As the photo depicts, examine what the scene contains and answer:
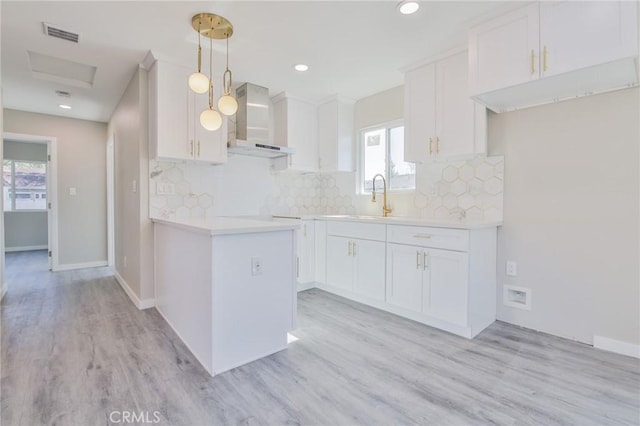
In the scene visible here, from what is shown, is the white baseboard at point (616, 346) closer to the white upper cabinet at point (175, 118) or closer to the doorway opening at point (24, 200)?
the white upper cabinet at point (175, 118)

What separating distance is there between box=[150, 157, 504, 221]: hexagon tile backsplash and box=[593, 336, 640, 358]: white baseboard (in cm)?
108

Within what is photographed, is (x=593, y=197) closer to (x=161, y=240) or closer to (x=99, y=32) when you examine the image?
(x=161, y=240)

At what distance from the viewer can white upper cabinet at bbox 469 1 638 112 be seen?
1780mm

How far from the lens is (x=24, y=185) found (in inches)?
267

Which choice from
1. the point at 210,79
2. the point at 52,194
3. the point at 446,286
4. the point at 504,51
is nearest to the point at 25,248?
the point at 52,194

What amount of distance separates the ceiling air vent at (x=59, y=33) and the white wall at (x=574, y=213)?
3.55 m

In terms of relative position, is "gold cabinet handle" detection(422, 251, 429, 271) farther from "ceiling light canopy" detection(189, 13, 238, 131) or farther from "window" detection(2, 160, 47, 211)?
"window" detection(2, 160, 47, 211)

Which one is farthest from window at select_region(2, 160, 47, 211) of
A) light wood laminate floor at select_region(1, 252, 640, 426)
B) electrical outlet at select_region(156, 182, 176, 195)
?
electrical outlet at select_region(156, 182, 176, 195)

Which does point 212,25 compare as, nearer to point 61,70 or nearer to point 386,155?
point 61,70

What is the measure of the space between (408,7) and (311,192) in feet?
8.94

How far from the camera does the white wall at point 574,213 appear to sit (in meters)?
2.12

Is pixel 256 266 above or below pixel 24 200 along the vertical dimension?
below

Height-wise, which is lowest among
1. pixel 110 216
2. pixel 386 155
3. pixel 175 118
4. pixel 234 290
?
pixel 234 290

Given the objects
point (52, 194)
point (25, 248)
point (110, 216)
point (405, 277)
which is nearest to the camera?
point (405, 277)
